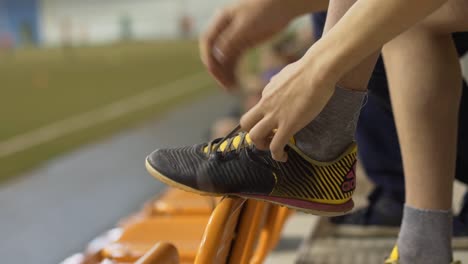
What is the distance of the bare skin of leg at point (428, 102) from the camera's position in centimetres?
80

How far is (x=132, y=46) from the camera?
12898 millimetres

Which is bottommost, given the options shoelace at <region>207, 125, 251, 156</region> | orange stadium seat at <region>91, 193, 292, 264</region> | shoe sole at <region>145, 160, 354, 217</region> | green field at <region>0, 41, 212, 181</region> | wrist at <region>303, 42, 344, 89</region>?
green field at <region>0, 41, 212, 181</region>

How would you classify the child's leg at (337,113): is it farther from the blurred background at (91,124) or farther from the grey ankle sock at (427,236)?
the blurred background at (91,124)

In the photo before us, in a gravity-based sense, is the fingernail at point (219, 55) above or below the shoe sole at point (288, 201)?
above

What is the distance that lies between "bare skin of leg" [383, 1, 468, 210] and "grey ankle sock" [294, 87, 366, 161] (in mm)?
91

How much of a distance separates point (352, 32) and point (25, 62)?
9504 millimetres

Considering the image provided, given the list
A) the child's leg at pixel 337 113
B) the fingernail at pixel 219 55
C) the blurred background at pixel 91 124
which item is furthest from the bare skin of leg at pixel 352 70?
the blurred background at pixel 91 124

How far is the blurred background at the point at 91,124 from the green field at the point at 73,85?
0.4 inches

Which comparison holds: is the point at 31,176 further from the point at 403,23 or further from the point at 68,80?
the point at 68,80

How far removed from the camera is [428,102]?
2.61 feet

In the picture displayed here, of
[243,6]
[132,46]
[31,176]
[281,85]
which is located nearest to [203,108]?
[31,176]

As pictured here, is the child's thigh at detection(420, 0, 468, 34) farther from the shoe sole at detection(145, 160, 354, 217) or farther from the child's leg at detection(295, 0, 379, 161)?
the shoe sole at detection(145, 160, 354, 217)

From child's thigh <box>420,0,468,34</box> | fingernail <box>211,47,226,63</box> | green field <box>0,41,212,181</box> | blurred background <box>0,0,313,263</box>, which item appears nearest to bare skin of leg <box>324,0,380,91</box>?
child's thigh <box>420,0,468,34</box>

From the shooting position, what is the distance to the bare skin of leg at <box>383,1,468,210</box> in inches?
31.3
